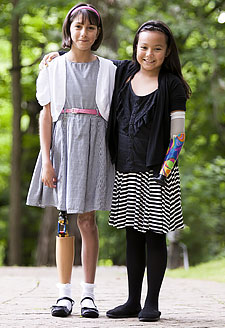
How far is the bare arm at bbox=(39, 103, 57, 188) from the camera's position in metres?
3.22

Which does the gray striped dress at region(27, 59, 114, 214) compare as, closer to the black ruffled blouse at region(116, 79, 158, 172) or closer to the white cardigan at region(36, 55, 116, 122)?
the white cardigan at region(36, 55, 116, 122)

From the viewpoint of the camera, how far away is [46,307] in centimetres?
356

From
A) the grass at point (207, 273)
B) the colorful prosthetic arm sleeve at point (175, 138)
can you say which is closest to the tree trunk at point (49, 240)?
the grass at point (207, 273)

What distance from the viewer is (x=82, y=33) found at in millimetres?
3207

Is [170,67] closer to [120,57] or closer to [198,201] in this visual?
[120,57]

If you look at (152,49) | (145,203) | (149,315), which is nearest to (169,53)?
(152,49)

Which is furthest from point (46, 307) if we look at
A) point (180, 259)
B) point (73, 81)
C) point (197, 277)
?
point (180, 259)

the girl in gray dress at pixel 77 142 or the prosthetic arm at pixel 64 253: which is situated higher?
the girl in gray dress at pixel 77 142

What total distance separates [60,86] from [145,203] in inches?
33.8

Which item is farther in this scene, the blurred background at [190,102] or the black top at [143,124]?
the blurred background at [190,102]

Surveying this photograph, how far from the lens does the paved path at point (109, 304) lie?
2896 mm

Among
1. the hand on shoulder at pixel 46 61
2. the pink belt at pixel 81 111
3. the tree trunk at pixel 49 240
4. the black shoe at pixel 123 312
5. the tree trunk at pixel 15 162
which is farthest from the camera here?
the tree trunk at pixel 15 162

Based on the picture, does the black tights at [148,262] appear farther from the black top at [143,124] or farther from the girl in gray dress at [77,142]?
the black top at [143,124]

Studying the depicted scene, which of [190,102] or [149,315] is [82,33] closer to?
[149,315]
